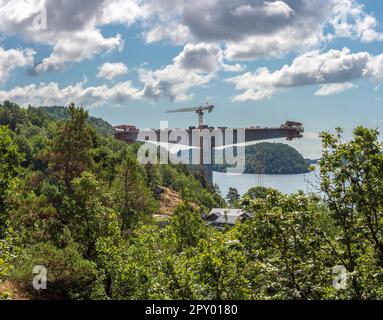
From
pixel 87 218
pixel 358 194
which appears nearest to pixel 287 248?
pixel 358 194

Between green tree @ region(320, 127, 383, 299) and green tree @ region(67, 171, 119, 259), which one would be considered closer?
green tree @ region(320, 127, 383, 299)

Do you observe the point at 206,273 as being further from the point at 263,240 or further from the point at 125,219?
the point at 125,219

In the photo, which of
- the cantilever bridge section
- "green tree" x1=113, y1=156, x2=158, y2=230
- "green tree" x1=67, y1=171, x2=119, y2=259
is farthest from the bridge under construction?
"green tree" x1=67, y1=171, x2=119, y2=259

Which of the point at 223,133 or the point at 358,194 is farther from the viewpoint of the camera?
the point at 223,133

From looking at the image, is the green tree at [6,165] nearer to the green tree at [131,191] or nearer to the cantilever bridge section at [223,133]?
the green tree at [131,191]

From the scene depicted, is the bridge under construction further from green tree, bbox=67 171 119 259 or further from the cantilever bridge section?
green tree, bbox=67 171 119 259

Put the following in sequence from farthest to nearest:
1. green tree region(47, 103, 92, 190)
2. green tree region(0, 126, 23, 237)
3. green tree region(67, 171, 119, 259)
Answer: green tree region(47, 103, 92, 190) < green tree region(67, 171, 119, 259) < green tree region(0, 126, 23, 237)

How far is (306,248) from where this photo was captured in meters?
11.2

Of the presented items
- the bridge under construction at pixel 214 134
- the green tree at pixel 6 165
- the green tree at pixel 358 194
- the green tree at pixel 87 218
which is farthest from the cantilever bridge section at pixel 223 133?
the green tree at pixel 358 194

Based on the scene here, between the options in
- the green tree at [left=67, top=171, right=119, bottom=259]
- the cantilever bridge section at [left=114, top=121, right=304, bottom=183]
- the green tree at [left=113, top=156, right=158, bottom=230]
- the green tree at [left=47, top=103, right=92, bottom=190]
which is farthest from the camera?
the cantilever bridge section at [left=114, top=121, right=304, bottom=183]

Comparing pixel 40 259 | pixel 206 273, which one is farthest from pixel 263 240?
pixel 40 259

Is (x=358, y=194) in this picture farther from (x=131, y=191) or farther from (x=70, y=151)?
(x=131, y=191)

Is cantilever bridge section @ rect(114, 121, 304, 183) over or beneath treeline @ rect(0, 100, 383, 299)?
over

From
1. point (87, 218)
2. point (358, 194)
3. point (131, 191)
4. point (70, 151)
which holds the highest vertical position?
point (70, 151)
